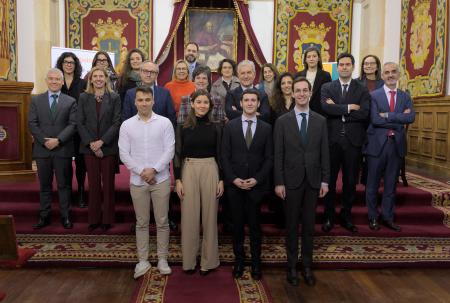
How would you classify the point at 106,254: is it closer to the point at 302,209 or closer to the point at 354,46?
the point at 302,209

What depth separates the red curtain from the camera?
27.5 ft

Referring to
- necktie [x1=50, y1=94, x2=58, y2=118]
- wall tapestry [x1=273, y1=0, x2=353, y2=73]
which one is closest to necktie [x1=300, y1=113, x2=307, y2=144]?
necktie [x1=50, y1=94, x2=58, y2=118]

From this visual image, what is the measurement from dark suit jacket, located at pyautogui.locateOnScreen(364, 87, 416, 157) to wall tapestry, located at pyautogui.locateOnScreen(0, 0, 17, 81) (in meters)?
4.24

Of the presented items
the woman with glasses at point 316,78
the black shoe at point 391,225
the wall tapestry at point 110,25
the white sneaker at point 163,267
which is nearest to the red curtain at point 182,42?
the wall tapestry at point 110,25

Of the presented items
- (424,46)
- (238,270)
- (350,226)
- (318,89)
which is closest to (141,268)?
(238,270)

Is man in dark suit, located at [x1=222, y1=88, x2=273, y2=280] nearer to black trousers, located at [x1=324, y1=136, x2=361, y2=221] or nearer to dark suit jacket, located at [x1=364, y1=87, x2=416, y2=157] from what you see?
black trousers, located at [x1=324, y1=136, x2=361, y2=221]

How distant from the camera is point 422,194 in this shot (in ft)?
15.5

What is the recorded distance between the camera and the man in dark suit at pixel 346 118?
12.9 ft

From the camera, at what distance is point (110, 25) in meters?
8.56

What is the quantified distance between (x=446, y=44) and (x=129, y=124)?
4755 mm

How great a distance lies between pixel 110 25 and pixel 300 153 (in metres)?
6.36

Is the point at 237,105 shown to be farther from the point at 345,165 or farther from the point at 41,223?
the point at 41,223

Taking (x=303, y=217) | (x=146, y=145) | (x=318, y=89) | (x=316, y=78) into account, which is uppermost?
(x=316, y=78)

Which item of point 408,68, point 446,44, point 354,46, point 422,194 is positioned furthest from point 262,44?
point 422,194
